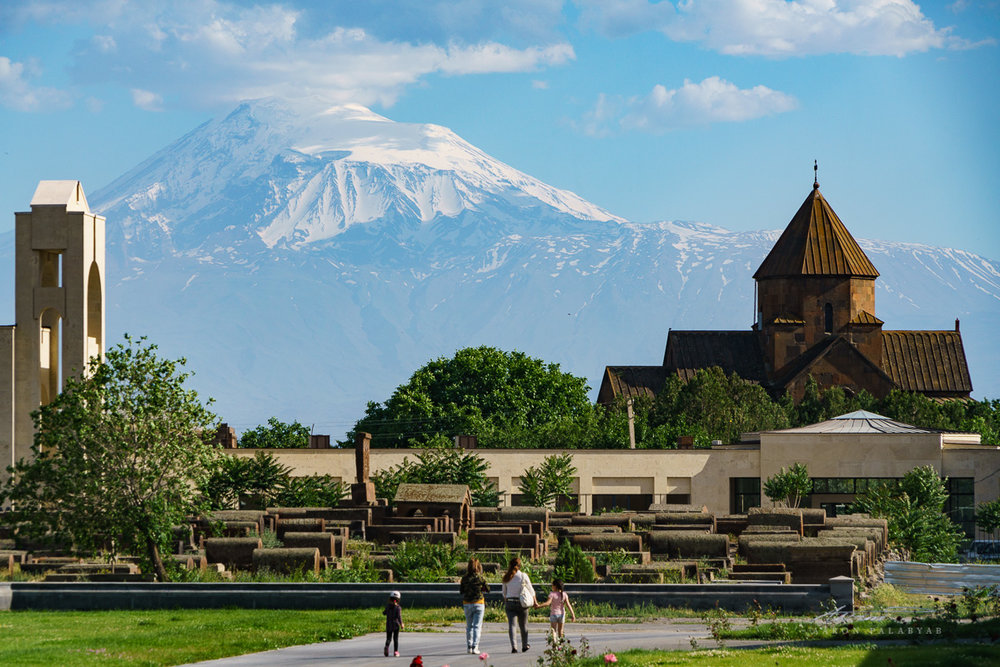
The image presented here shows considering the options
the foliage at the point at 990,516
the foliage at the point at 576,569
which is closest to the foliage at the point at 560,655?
the foliage at the point at 576,569

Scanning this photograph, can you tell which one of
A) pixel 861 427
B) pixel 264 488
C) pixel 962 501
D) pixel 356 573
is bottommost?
pixel 356 573

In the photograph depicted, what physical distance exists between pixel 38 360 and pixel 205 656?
35.6 meters

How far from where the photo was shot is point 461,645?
2319cm

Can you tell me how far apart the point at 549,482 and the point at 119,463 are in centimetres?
3217

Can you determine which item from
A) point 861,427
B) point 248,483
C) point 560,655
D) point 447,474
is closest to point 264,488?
point 248,483

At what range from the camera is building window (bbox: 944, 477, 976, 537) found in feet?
217

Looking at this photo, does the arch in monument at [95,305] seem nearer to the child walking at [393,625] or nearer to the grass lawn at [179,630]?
the grass lawn at [179,630]

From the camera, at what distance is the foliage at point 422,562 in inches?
1270

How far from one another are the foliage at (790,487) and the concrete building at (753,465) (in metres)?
2.01

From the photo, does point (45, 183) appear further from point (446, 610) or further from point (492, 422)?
point (492, 422)

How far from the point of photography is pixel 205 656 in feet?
72.5

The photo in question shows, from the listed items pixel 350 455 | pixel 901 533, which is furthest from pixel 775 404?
pixel 901 533

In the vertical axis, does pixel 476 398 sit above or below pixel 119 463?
above

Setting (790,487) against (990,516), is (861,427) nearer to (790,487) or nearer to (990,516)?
(790,487)
